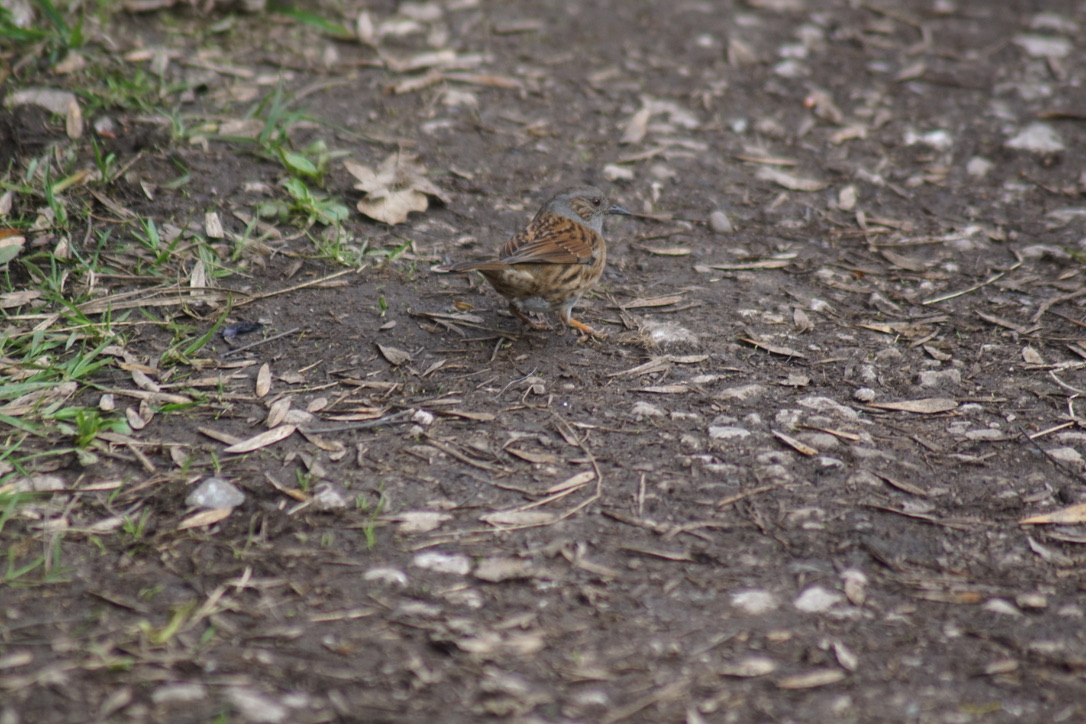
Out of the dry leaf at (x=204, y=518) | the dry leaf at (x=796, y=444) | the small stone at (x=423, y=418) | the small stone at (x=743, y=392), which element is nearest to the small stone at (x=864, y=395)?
the small stone at (x=743, y=392)

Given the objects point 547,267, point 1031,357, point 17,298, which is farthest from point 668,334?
point 17,298

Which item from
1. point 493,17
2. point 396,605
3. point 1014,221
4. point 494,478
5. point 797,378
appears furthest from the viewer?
point 493,17

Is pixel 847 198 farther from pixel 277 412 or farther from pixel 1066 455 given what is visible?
pixel 277 412

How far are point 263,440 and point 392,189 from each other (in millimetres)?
2294

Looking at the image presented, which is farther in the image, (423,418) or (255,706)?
(423,418)

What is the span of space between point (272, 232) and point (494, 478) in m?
2.34

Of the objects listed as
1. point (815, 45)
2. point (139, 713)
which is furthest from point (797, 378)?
point (815, 45)

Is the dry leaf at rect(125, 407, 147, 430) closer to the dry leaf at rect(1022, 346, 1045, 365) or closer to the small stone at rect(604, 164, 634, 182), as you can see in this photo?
the small stone at rect(604, 164, 634, 182)

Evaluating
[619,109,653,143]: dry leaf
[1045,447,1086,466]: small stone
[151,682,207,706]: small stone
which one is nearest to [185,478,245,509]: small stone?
[151,682,207,706]: small stone

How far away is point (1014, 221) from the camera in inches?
240

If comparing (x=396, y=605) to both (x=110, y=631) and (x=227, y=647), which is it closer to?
(x=227, y=647)

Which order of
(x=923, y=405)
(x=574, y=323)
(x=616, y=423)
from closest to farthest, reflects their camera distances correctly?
1. (x=616, y=423)
2. (x=923, y=405)
3. (x=574, y=323)

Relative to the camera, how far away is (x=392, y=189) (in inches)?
226

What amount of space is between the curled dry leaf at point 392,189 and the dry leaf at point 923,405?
2844 mm
